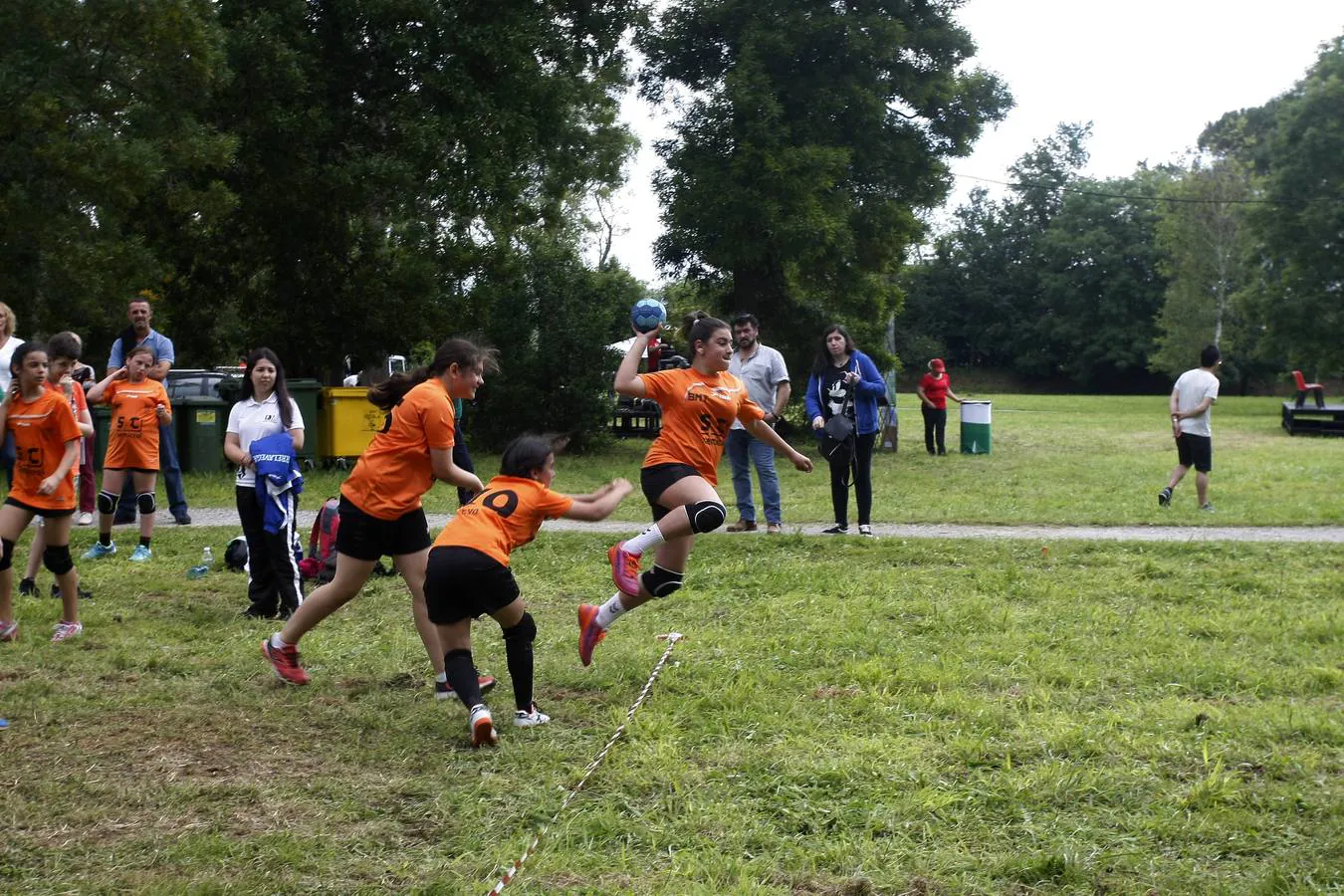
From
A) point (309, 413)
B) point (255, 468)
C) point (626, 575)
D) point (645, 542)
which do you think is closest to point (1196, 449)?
point (645, 542)

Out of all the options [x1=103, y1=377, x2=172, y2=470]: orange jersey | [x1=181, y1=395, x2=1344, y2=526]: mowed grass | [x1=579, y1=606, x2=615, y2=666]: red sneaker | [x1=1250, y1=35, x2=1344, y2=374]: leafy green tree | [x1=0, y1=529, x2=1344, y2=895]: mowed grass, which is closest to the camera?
[x1=0, y1=529, x2=1344, y2=895]: mowed grass

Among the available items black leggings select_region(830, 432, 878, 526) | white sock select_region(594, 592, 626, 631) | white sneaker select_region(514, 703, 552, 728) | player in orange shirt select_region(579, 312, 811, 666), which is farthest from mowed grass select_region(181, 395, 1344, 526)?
white sneaker select_region(514, 703, 552, 728)

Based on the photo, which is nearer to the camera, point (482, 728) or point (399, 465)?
point (482, 728)

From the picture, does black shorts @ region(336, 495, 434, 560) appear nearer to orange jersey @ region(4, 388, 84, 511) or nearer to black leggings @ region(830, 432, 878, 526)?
orange jersey @ region(4, 388, 84, 511)

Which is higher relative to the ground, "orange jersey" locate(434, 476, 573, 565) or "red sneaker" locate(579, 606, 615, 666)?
"orange jersey" locate(434, 476, 573, 565)

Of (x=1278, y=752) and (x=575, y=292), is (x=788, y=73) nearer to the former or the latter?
(x=575, y=292)

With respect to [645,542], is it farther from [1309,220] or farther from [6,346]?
[1309,220]

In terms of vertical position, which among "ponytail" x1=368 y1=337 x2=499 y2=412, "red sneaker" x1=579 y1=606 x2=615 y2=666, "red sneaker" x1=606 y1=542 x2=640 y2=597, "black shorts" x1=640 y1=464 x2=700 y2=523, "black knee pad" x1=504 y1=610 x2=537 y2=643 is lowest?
"red sneaker" x1=579 y1=606 x2=615 y2=666

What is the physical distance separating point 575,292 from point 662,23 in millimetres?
5432

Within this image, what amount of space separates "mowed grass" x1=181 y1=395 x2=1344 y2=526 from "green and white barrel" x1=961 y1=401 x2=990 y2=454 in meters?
0.31

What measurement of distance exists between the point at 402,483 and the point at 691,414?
199 cm

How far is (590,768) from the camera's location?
17.7 ft

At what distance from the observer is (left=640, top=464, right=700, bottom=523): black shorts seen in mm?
7738

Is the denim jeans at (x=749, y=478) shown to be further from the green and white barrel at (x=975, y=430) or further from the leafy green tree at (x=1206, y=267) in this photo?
the leafy green tree at (x=1206, y=267)
